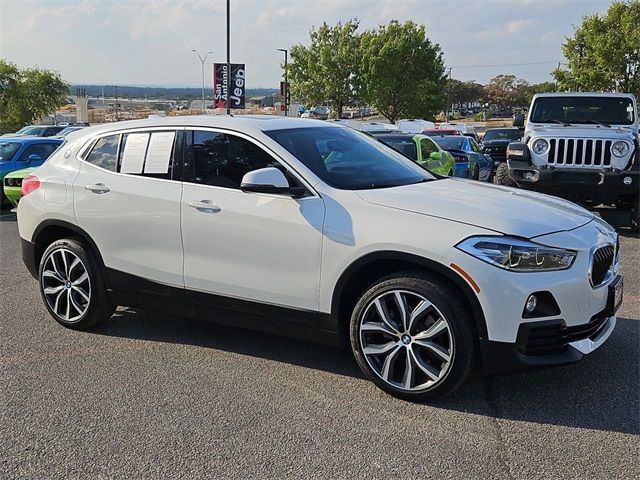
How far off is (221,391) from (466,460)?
5.21 ft

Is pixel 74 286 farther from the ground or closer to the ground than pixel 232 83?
closer to the ground

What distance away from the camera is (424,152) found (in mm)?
12008

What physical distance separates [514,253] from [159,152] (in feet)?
8.87

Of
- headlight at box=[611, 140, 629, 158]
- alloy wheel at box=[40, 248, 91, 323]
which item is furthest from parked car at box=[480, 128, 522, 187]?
alloy wheel at box=[40, 248, 91, 323]

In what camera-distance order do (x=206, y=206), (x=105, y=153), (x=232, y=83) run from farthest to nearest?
1. (x=232, y=83)
2. (x=105, y=153)
3. (x=206, y=206)

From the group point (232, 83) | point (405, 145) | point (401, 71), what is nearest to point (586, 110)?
point (405, 145)

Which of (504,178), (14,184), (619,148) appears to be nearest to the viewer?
(619,148)

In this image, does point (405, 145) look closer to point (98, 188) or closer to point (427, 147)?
point (427, 147)

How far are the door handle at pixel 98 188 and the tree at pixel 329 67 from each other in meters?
46.7

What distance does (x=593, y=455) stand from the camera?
3137mm

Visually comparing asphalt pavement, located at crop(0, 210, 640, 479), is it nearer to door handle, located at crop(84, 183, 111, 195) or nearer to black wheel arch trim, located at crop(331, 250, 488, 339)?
black wheel arch trim, located at crop(331, 250, 488, 339)

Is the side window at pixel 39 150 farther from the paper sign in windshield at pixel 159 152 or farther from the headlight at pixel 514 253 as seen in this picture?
the headlight at pixel 514 253

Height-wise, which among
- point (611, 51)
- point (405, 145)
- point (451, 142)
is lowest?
point (451, 142)

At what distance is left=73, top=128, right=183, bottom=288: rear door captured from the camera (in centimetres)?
453
